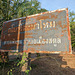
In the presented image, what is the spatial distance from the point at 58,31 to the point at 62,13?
61cm

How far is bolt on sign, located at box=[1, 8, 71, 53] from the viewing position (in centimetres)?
237

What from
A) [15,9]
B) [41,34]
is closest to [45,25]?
[41,34]

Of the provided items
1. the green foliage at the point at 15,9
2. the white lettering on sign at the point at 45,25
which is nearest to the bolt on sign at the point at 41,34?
the white lettering on sign at the point at 45,25

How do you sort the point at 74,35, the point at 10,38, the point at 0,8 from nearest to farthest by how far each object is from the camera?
the point at 10,38, the point at 0,8, the point at 74,35

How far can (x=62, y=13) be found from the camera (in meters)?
2.51

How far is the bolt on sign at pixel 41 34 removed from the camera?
237cm

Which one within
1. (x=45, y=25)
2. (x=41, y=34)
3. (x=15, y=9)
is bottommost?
(x=41, y=34)

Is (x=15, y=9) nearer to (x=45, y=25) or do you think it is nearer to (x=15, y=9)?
(x=15, y=9)

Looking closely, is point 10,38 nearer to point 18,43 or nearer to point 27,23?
point 18,43

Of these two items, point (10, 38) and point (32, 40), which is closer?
point (32, 40)

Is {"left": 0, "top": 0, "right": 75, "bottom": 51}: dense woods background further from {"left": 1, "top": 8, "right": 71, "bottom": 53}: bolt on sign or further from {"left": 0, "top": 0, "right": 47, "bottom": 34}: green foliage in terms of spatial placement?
{"left": 1, "top": 8, "right": 71, "bottom": 53}: bolt on sign

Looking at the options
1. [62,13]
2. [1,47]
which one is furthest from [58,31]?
[1,47]

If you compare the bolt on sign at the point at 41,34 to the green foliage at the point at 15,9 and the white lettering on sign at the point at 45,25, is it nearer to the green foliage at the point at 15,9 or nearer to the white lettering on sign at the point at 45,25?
the white lettering on sign at the point at 45,25

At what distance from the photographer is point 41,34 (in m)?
2.69
